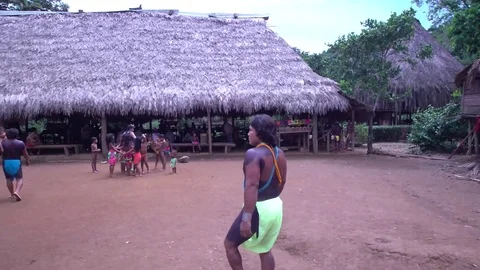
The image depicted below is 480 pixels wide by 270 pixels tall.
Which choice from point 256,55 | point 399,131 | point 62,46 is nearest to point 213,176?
point 256,55

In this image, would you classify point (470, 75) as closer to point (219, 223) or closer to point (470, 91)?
point (470, 91)

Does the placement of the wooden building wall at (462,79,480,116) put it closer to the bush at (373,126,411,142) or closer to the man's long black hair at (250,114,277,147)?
the bush at (373,126,411,142)

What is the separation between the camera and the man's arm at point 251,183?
8.26ft

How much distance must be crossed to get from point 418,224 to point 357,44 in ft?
38.5

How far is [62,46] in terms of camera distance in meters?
13.9

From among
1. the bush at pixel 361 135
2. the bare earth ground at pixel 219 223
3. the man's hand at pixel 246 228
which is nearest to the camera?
the man's hand at pixel 246 228

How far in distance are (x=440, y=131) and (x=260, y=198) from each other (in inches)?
520

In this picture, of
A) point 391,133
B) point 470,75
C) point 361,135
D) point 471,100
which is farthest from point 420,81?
point 470,75

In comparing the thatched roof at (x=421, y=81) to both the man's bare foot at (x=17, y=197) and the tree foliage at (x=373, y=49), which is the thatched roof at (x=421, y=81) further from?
the man's bare foot at (x=17, y=197)

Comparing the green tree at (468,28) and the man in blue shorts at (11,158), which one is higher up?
the green tree at (468,28)

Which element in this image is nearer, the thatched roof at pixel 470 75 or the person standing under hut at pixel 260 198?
the person standing under hut at pixel 260 198

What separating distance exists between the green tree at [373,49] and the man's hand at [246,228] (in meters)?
13.9

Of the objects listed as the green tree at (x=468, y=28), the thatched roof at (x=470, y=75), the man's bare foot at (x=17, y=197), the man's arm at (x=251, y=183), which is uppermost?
the green tree at (x=468, y=28)

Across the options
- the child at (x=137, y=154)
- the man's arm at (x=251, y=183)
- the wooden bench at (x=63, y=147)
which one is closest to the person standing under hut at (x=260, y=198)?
the man's arm at (x=251, y=183)
